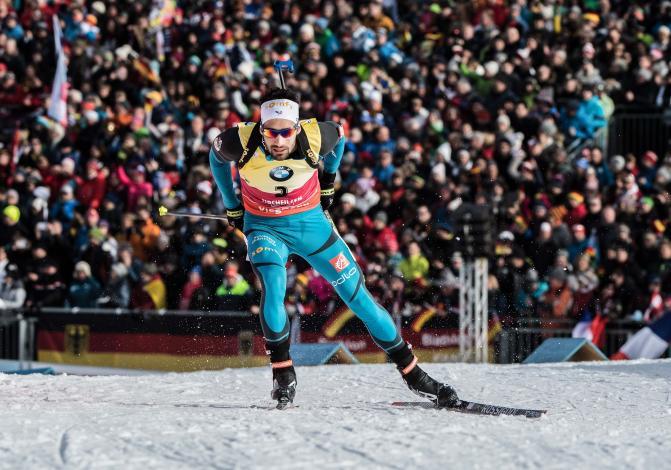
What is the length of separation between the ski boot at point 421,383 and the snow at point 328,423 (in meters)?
0.18

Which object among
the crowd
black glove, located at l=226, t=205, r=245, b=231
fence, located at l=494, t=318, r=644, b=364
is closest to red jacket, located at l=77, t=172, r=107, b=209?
the crowd

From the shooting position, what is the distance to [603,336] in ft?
40.0

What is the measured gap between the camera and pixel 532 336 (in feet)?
40.0

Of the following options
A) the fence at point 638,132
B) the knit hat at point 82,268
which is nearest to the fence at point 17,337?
the knit hat at point 82,268

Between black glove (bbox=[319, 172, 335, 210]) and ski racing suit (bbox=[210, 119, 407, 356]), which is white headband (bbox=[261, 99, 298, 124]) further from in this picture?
black glove (bbox=[319, 172, 335, 210])

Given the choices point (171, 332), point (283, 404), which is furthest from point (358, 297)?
point (171, 332)

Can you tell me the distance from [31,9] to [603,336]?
→ 912 centimetres

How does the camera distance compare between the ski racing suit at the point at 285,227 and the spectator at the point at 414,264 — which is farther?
the spectator at the point at 414,264

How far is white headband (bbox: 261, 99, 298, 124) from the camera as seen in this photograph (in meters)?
7.18

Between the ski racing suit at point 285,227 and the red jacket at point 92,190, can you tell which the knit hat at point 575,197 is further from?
the ski racing suit at point 285,227

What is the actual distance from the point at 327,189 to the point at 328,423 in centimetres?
195

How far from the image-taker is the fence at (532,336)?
12109 mm

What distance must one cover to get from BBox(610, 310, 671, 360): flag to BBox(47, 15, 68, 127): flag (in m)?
7.39

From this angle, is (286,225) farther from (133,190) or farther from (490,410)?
(133,190)
